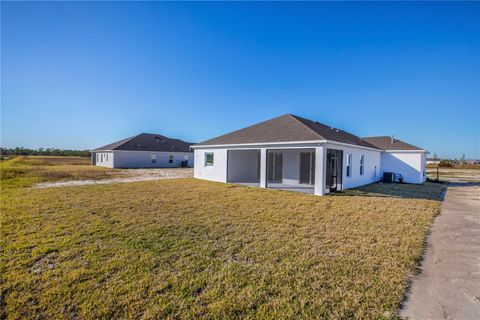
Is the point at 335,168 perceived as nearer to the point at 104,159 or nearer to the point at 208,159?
the point at 208,159

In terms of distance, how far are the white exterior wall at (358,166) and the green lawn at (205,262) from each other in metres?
5.30

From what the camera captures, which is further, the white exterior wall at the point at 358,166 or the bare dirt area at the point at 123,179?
the bare dirt area at the point at 123,179

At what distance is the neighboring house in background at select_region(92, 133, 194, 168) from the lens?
32.5 meters

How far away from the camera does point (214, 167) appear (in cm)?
1675

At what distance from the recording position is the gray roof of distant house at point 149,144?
33719 mm

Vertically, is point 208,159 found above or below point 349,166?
above

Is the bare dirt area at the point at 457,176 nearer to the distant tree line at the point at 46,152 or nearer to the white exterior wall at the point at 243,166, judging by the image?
the white exterior wall at the point at 243,166

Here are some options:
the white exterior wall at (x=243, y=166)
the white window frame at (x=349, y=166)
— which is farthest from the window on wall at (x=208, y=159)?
the white window frame at (x=349, y=166)

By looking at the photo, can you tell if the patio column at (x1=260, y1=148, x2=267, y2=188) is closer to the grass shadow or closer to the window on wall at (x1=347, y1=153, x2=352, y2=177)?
the grass shadow

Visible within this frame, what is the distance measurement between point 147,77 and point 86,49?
5366 mm

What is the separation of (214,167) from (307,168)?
660 cm

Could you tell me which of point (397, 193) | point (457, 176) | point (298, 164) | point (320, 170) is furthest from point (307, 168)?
point (457, 176)

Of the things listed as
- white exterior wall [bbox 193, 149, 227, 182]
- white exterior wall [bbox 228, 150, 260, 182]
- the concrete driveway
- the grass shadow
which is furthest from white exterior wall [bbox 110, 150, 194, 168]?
the concrete driveway

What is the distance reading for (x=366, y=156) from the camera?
15820 millimetres
